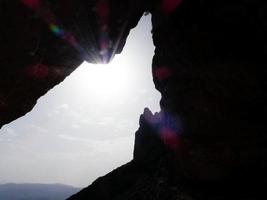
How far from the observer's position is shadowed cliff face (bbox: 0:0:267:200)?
50.4ft

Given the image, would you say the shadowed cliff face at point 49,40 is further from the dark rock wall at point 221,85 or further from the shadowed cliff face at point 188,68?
the dark rock wall at point 221,85

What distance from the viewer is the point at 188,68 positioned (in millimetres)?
17438

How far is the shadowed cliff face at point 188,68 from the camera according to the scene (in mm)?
15366

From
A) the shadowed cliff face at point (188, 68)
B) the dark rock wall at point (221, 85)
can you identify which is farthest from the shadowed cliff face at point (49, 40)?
the dark rock wall at point (221, 85)

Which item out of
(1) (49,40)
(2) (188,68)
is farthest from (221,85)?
(1) (49,40)

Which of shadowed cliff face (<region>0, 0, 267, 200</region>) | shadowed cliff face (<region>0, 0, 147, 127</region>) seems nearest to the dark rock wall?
shadowed cliff face (<region>0, 0, 267, 200</region>)

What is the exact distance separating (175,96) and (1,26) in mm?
11680

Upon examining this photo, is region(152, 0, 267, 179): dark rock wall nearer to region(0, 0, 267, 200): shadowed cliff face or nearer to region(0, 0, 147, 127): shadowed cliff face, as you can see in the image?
region(0, 0, 267, 200): shadowed cliff face

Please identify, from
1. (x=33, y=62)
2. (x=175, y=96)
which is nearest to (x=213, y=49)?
(x=175, y=96)

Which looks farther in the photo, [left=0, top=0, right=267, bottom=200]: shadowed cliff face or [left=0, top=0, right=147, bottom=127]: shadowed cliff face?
[left=0, top=0, right=147, bottom=127]: shadowed cliff face

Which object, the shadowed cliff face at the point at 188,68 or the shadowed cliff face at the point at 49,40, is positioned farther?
the shadowed cliff face at the point at 49,40

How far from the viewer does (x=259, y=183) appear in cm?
1439

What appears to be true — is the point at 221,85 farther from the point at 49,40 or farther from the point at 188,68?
the point at 49,40

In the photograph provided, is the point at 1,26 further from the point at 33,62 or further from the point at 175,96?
the point at 175,96
